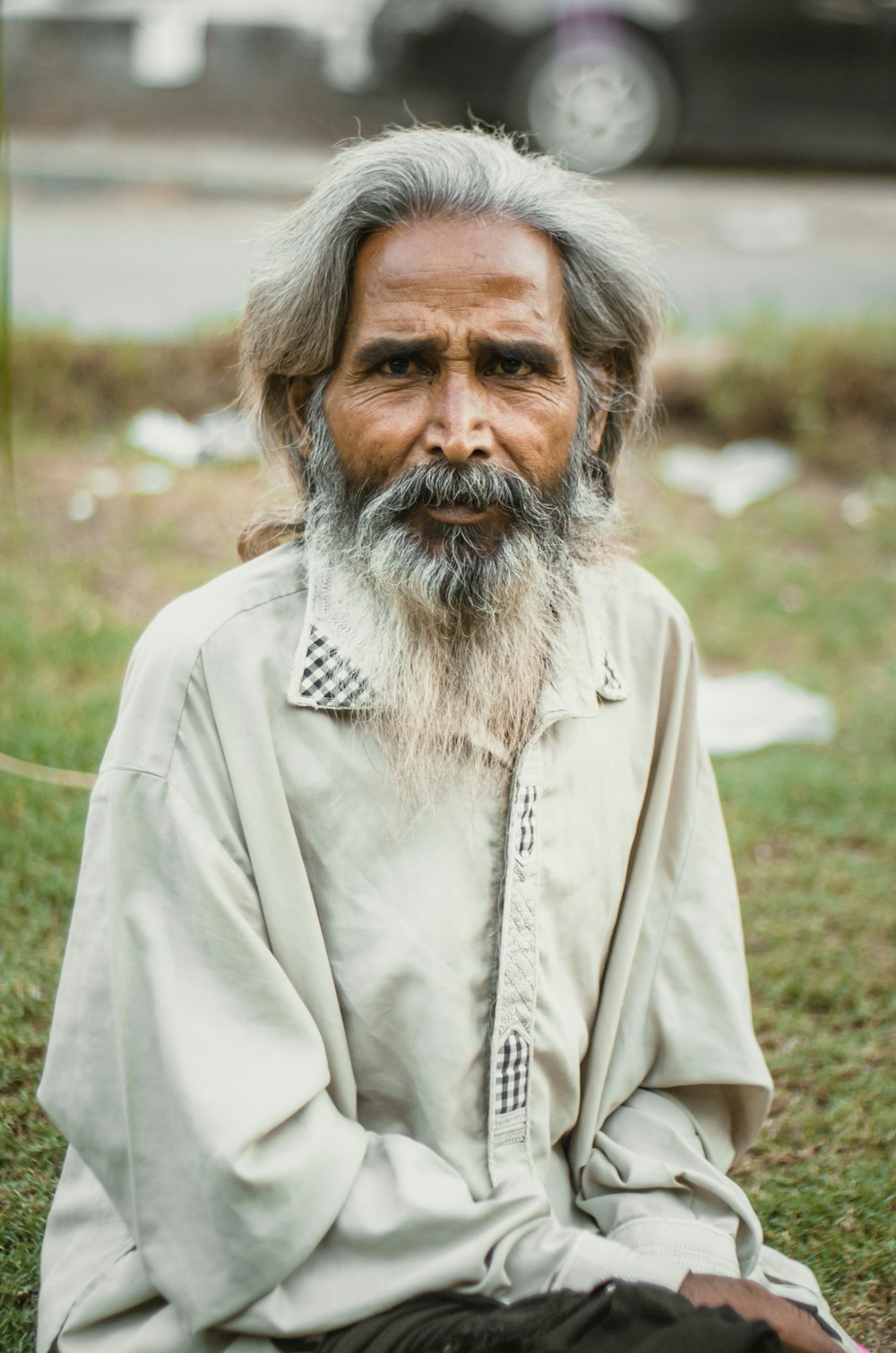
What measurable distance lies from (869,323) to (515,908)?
5174 millimetres

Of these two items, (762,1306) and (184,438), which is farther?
(184,438)

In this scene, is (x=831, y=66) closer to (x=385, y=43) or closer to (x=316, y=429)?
(x=385, y=43)

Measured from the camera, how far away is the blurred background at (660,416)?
318 centimetres

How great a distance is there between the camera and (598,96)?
9344 millimetres

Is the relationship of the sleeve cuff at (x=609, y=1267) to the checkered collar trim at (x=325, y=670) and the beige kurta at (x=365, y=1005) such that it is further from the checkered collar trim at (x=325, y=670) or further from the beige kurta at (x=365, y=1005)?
the checkered collar trim at (x=325, y=670)

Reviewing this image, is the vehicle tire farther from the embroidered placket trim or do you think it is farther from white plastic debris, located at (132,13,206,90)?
the embroidered placket trim

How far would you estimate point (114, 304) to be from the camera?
7000 mm

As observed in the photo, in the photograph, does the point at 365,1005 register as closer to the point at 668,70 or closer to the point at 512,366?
the point at 512,366

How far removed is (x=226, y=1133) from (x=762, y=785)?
277cm

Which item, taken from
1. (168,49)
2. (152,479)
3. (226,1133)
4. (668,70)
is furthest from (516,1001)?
(168,49)

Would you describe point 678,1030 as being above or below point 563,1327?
above

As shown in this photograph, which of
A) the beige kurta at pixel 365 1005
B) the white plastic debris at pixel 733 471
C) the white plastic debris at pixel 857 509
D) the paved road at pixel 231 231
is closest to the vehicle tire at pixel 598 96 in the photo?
the paved road at pixel 231 231

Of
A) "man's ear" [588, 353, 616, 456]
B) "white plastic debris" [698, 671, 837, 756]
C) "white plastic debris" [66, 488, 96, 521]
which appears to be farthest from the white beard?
"white plastic debris" [66, 488, 96, 521]

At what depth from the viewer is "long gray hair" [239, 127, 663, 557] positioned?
2053 mm
